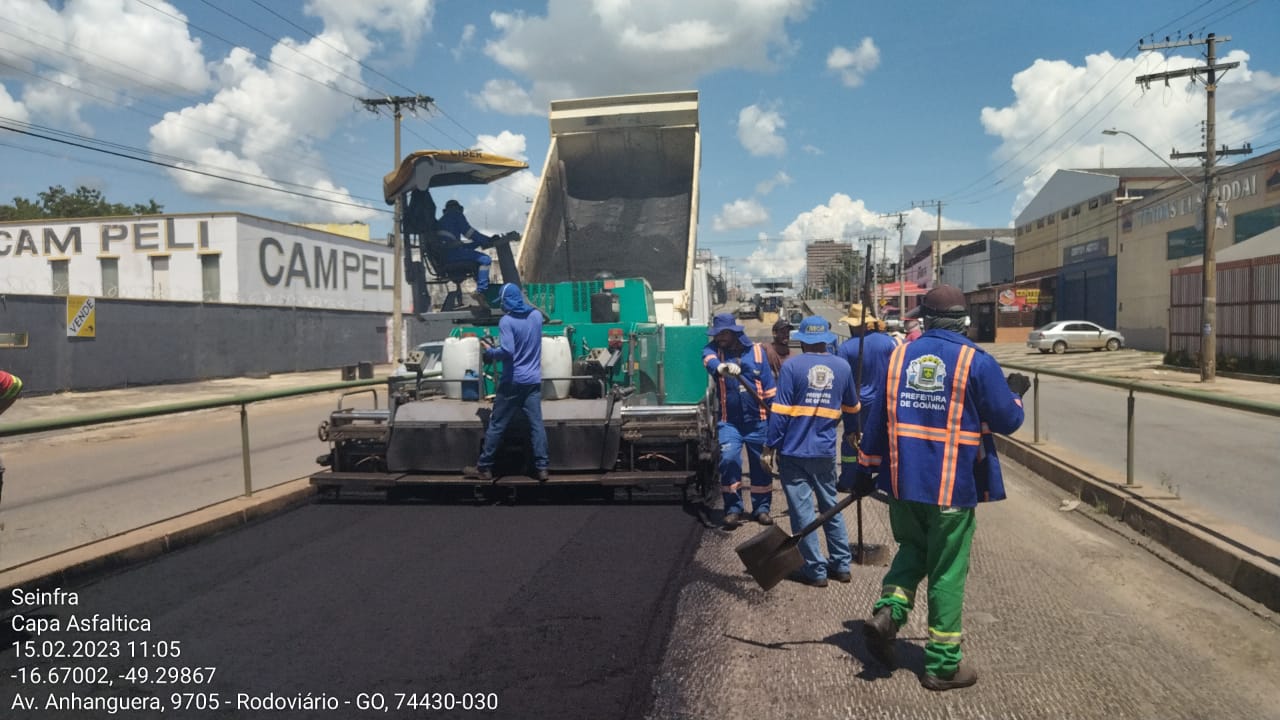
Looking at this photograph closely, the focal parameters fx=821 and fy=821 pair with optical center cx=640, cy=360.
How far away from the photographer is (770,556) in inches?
162

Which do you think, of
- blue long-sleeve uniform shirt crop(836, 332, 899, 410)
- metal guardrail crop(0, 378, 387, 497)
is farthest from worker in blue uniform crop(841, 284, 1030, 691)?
metal guardrail crop(0, 378, 387, 497)

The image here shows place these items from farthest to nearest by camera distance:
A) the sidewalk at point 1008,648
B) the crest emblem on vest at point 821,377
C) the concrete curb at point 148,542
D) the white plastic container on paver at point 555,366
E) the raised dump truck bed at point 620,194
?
1. the raised dump truck bed at point 620,194
2. the white plastic container on paver at point 555,366
3. the crest emblem on vest at point 821,377
4. the concrete curb at point 148,542
5. the sidewalk at point 1008,648

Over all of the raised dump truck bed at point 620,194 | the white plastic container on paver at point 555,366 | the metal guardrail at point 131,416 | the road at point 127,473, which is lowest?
the road at point 127,473

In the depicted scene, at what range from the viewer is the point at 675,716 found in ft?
10.7

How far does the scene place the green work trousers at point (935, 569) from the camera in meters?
3.47

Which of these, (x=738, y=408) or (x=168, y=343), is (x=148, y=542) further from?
(x=168, y=343)

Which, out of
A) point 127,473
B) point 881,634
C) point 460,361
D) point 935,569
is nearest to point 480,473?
point 460,361

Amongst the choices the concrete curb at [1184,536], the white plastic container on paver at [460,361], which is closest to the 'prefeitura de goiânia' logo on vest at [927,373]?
the concrete curb at [1184,536]

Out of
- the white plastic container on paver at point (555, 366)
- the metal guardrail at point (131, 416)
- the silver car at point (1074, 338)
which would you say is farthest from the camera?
the silver car at point (1074, 338)

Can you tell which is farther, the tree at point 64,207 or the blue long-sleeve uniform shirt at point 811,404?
the tree at point 64,207

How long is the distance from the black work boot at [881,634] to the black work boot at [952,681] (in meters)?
0.20

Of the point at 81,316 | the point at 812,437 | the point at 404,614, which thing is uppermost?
the point at 81,316

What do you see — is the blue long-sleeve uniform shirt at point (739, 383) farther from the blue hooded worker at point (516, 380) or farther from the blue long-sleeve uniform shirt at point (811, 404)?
the blue hooded worker at point (516, 380)

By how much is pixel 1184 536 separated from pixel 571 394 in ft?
15.8
